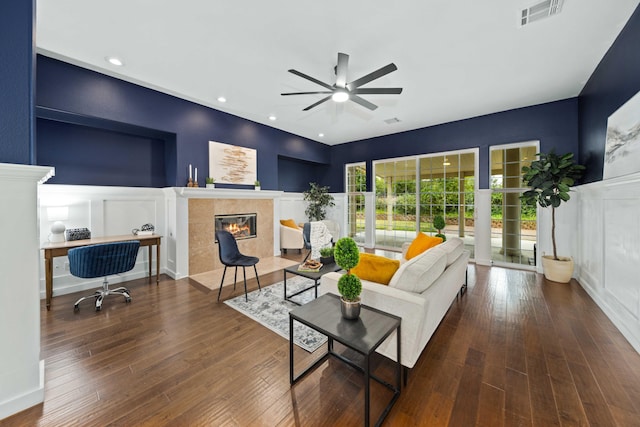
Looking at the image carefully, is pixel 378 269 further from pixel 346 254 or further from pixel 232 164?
pixel 232 164

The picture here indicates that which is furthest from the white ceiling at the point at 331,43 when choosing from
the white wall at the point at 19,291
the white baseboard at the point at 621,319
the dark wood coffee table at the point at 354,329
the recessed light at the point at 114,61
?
the white baseboard at the point at 621,319

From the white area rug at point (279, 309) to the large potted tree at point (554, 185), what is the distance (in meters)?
3.94

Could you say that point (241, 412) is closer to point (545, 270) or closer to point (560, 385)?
point (560, 385)

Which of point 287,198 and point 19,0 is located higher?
point 19,0

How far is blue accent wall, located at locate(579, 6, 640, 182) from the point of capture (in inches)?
95.6

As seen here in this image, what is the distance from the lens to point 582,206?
3793 millimetres

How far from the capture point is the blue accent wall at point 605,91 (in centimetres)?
243

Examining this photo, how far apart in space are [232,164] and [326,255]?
9.98 feet

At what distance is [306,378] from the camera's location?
5.87ft

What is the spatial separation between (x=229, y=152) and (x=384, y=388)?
468 cm

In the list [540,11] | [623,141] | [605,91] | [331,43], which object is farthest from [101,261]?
[605,91]

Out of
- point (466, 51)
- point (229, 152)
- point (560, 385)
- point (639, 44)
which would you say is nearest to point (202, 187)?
point (229, 152)

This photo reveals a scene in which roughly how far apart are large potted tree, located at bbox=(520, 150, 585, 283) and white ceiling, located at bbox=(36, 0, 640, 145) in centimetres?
121

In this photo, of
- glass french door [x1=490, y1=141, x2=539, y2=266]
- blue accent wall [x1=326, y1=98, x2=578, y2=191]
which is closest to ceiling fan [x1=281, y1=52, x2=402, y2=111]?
blue accent wall [x1=326, y1=98, x2=578, y2=191]
